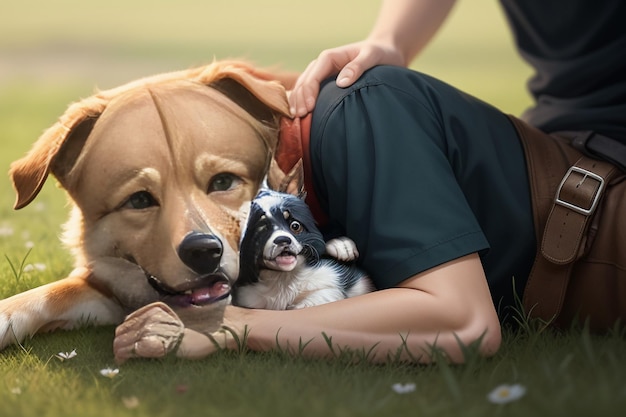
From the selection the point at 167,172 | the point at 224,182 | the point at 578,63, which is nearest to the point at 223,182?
the point at 224,182

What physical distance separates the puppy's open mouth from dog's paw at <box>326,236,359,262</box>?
0.27 meters

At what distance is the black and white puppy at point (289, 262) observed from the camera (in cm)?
201

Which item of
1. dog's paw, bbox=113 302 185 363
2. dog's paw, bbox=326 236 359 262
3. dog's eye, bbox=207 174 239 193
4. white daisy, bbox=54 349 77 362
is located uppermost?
dog's eye, bbox=207 174 239 193

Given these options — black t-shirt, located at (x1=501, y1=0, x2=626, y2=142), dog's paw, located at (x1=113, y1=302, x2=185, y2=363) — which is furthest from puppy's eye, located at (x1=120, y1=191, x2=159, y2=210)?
black t-shirt, located at (x1=501, y1=0, x2=626, y2=142)

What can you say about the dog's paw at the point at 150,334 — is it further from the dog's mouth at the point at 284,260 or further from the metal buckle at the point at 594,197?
the metal buckle at the point at 594,197

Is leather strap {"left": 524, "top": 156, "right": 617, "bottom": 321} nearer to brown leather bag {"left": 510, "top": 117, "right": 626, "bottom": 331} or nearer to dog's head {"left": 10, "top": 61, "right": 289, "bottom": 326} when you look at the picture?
brown leather bag {"left": 510, "top": 117, "right": 626, "bottom": 331}

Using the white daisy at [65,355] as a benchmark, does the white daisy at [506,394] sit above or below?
above

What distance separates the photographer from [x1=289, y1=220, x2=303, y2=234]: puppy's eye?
2055 mm

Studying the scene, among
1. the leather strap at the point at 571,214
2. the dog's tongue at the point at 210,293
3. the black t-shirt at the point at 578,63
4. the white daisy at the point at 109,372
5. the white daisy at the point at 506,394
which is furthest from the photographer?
the black t-shirt at the point at 578,63

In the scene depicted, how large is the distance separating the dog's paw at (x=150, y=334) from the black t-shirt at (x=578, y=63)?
4.40 ft

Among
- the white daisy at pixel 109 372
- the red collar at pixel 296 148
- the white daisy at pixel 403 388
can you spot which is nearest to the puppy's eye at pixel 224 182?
the red collar at pixel 296 148

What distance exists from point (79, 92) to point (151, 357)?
768 cm

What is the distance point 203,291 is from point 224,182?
0.91 feet

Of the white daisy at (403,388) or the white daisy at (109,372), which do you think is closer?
the white daisy at (403,388)
